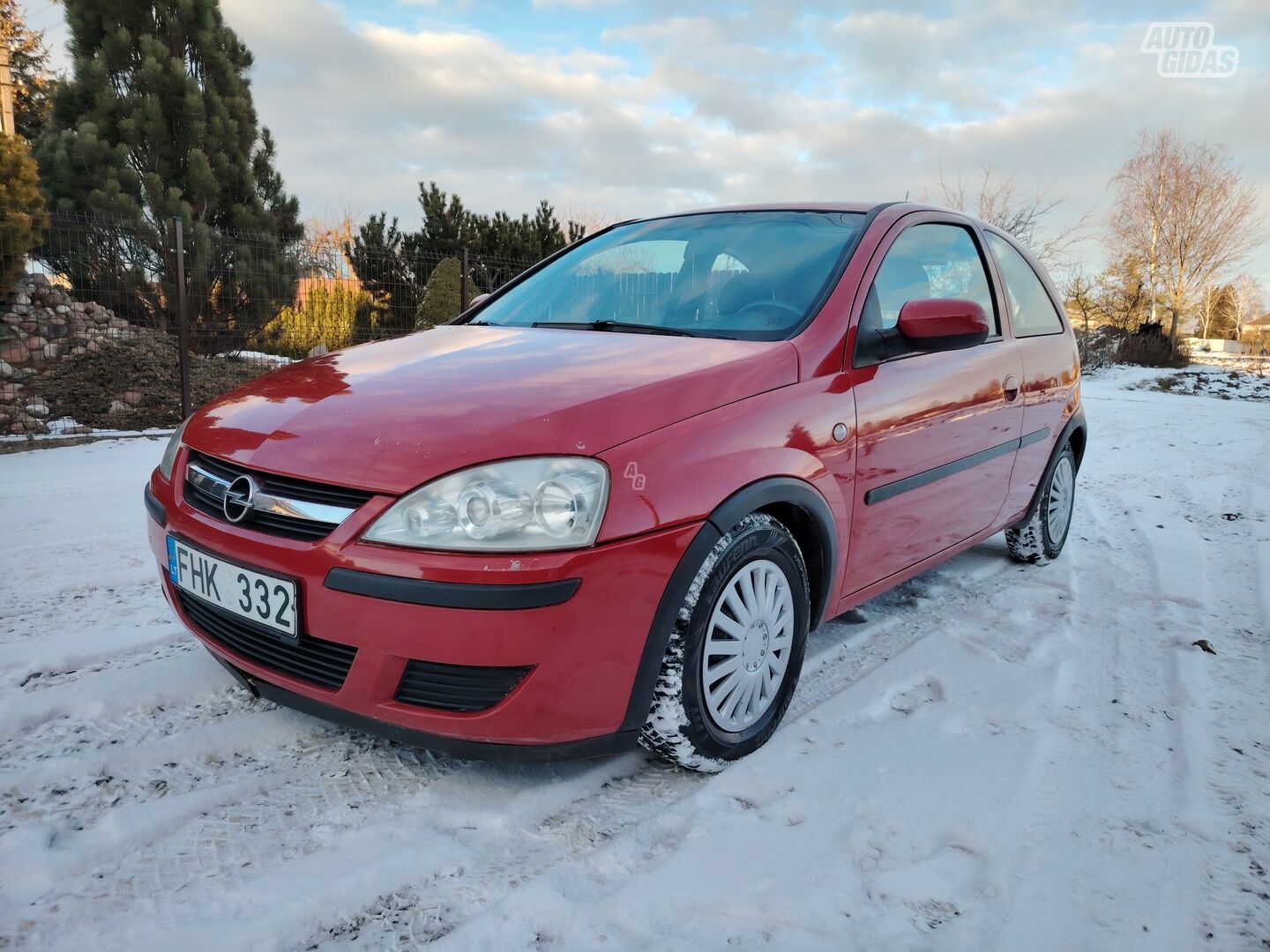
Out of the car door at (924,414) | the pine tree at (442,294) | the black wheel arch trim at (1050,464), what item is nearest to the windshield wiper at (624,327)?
the car door at (924,414)

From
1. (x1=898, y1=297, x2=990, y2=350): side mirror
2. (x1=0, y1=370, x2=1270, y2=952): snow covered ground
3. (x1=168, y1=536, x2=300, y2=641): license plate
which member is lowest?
(x1=0, y1=370, x2=1270, y2=952): snow covered ground

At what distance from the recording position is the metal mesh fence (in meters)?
8.17

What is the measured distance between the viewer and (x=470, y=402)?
2031 mm

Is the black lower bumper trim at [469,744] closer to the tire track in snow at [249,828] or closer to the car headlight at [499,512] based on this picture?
the tire track in snow at [249,828]

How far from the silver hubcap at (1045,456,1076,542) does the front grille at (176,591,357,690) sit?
3394 mm

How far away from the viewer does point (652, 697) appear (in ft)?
6.60

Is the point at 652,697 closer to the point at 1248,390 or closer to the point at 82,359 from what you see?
the point at 82,359

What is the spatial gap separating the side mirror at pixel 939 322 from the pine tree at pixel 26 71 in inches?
743

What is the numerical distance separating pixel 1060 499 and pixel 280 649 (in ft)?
12.1

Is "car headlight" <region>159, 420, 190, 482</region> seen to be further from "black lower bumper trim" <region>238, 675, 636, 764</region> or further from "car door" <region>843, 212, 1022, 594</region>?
"car door" <region>843, 212, 1022, 594</region>

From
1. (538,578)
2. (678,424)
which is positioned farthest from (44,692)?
(678,424)

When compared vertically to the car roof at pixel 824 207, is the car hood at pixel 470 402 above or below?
below

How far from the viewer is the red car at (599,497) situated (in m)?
1.80

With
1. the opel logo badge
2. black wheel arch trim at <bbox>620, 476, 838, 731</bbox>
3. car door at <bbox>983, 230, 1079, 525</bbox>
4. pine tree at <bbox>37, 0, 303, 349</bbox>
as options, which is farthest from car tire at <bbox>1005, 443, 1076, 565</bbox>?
pine tree at <bbox>37, 0, 303, 349</bbox>
